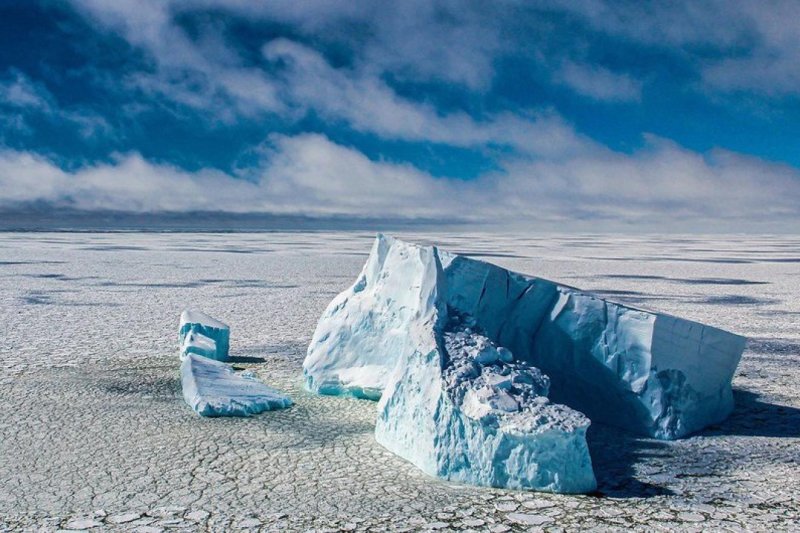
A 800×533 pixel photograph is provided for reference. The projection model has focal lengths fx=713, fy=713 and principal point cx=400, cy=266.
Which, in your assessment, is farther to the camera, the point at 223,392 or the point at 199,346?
the point at 199,346

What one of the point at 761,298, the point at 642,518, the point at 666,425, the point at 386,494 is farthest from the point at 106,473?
the point at 761,298

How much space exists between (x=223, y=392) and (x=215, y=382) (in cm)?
25

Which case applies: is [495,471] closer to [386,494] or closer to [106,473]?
[386,494]

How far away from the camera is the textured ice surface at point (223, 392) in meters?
4.25

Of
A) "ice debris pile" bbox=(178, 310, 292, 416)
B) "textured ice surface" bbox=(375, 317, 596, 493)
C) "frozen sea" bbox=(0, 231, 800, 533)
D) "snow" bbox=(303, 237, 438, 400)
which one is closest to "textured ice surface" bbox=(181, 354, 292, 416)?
"ice debris pile" bbox=(178, 310, 292, 416)

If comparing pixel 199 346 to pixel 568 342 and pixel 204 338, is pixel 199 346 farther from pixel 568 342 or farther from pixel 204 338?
pixel 568 342

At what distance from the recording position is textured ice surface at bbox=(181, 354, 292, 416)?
13.9 feet

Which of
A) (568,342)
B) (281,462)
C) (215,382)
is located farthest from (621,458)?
(215,382)

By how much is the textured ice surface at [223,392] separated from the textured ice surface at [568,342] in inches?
17.4

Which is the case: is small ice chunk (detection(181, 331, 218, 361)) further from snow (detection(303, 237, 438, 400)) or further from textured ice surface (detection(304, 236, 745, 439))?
textured ice surface (detection(304, 236, 745, 439))

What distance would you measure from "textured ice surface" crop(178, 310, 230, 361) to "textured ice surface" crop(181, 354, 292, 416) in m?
0.47

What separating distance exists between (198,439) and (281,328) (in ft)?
13.2

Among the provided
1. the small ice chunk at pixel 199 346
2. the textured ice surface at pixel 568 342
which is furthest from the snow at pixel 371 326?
the small ice chunk at pixel 199 346

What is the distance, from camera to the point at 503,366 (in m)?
3.64
